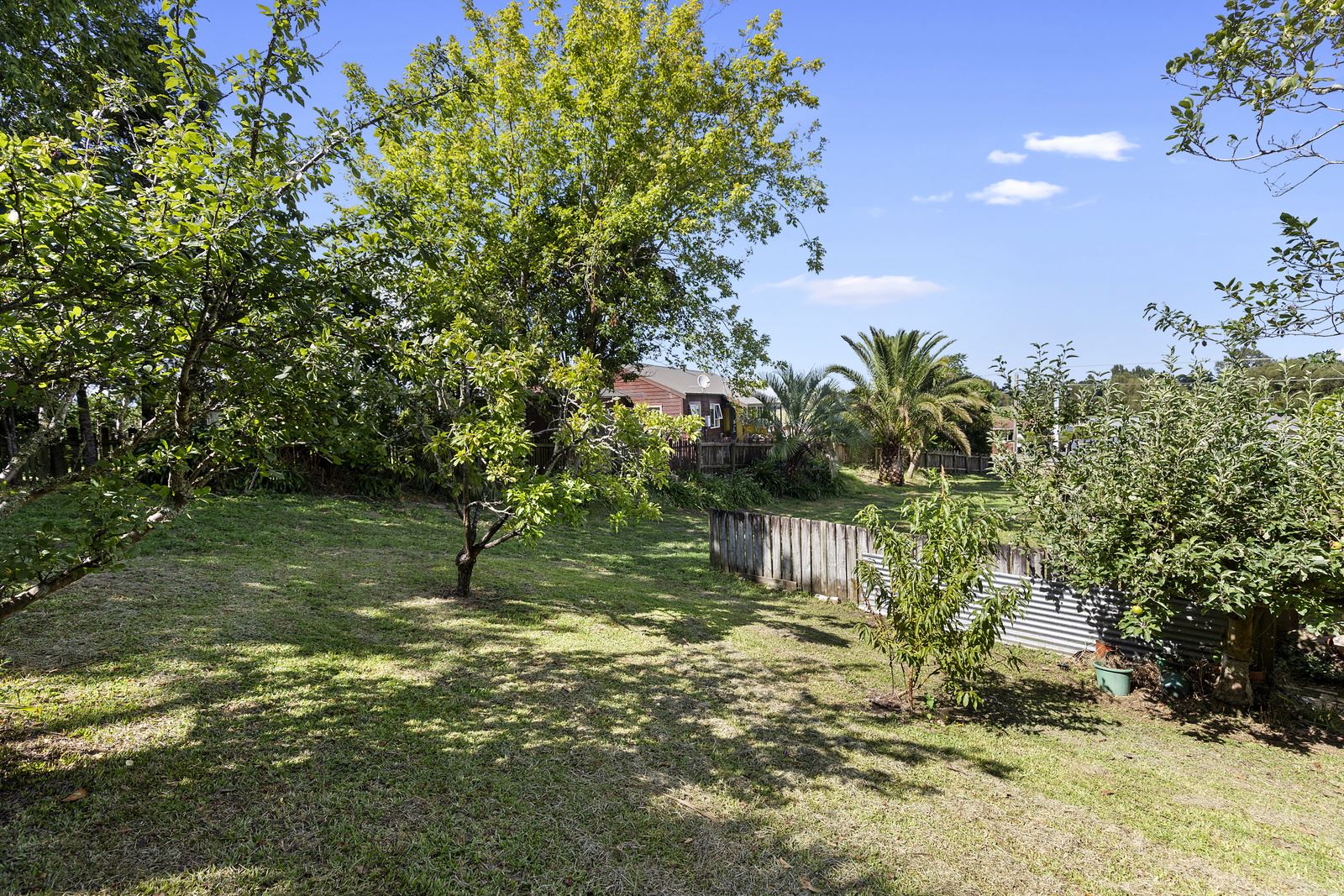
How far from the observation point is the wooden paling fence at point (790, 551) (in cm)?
1059

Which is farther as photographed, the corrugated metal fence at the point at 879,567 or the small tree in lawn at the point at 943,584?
the corrugated metal fence at the point at 879,567

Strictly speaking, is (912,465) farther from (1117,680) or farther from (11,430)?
(11,430)

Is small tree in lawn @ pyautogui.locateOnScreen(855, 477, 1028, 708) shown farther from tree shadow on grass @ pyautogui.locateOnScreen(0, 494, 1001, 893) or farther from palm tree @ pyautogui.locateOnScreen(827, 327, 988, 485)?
palm tree @ pyautogui.locateOnScreen(827, 327, 988, 485)

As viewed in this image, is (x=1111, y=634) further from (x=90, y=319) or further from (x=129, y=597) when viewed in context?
(x=129, y=597)

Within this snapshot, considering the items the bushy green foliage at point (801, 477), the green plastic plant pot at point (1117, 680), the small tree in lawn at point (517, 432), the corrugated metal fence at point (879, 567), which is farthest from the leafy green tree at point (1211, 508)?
the bushy green foliage at point (801, 477)

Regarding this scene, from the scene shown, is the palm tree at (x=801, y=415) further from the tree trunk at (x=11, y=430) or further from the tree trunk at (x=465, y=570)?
the tree trunk at (x=11, y=430)

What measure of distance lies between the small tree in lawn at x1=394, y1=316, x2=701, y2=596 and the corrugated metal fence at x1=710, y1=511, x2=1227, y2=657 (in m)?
2.99

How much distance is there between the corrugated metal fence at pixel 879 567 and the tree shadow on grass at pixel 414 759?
2905 mm

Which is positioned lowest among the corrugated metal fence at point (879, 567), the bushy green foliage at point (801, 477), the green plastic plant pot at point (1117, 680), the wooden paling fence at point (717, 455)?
the green plastic plant pot at point (1117, 680)

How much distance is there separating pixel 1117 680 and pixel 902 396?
862 inches

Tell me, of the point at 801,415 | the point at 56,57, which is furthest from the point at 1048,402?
the point at 801,415

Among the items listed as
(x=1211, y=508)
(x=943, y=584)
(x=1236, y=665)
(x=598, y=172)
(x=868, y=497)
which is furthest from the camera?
(x=868, y=497)

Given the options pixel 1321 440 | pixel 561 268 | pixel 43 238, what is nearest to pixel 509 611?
A: pixel 43 238

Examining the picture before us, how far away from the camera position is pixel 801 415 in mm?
24234
